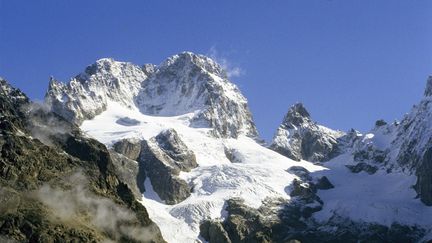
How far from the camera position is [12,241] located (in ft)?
653
